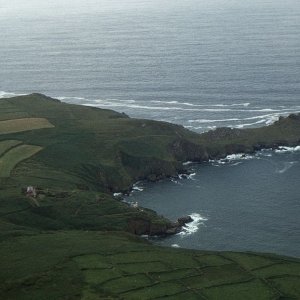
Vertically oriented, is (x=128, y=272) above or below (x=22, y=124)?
below

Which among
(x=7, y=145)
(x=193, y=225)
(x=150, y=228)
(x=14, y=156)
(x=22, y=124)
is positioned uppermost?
(x=22, y=124)

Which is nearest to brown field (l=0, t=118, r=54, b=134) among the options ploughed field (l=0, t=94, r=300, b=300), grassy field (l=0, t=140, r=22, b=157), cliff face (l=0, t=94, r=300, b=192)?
ploughed field (l=0, t=94, r=300, b=300)

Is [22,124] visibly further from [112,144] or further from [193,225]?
[193,225]

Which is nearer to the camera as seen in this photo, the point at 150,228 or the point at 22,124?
the point at 150,228

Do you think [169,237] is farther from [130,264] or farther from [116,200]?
[130,264]

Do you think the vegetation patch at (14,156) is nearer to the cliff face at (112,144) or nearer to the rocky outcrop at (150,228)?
the cliff face at (112,144)

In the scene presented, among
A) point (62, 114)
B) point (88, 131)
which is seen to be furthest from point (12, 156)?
point (62, 114)

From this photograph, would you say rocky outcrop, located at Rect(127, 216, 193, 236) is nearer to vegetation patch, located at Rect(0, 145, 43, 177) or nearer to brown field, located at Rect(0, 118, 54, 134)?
vegetation patch, located at Rect(0, 145, 43, 177)

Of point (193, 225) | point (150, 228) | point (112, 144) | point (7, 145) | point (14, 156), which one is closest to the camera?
point (150, 228)

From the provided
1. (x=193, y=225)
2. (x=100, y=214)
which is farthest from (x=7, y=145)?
(x=193, y=225)
